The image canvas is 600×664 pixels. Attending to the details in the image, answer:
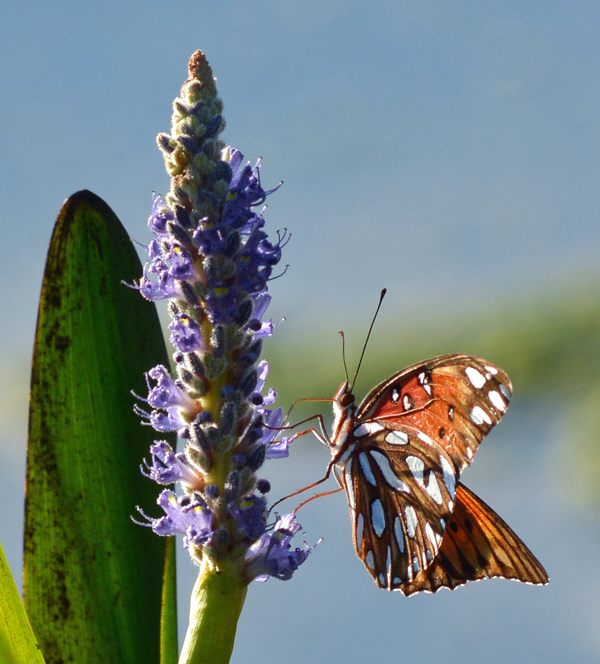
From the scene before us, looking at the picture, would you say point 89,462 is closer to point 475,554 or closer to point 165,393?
point 165,393

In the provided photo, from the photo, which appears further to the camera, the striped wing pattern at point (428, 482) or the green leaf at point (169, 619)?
the striped wing pattern at point (428, 482)

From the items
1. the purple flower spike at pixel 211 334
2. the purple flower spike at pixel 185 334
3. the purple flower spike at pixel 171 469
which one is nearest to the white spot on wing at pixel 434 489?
the purple flower spike at pixel 211 334

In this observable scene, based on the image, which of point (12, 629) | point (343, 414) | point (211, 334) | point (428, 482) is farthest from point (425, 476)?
point (12, 629)

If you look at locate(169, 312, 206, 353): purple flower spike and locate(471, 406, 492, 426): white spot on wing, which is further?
locate(471, 406, 492, 426): white spot on wing

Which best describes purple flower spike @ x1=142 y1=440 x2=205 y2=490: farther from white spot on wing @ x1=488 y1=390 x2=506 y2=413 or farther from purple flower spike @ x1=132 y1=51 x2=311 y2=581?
white spot on wing @ x1=488 y1=390 x2=506 y2=413

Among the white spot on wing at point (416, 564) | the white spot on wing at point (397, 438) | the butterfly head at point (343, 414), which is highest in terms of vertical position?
the butterfly head at point (343, 414)

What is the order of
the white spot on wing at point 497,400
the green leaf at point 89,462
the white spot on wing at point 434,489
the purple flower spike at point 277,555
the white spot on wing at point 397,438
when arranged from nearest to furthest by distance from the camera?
the green leaf at point 89,462 < the purple flower spike at point 277,555 < the white spot on wing at point 497,400 < the white spot on wing at point 434,489 < the white spot on wing at point 397,438

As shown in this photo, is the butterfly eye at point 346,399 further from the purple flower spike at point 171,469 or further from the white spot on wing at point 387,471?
the purple flower spike at point 171,469

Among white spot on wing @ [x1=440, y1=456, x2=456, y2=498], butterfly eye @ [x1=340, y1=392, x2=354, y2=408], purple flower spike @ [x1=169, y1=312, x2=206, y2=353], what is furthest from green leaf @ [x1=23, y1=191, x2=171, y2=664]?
white spot on wing @ [x1=440, y1=456, x2=456, y2=498]
